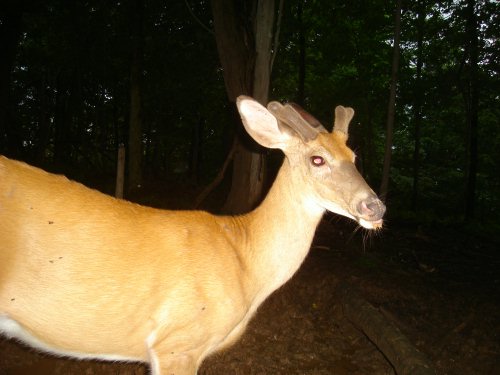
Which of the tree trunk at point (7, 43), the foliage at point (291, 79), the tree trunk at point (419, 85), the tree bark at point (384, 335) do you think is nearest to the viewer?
the tree bark at point (384, 335)

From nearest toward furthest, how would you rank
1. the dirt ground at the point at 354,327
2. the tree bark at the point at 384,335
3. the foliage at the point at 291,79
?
the tree bark at the point at 384,335, the dirt ground at the point at 354,327, the foliage at the point at 291,79

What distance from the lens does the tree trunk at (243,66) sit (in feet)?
25.5

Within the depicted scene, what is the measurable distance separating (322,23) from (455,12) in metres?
5.40

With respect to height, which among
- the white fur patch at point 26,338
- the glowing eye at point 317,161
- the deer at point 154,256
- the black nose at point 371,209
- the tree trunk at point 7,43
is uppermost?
the tree trunk at point 7,43

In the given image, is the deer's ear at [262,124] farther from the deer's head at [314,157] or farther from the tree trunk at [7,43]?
the tree trunk at [7,43]

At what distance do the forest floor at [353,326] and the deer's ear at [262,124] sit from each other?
2144 millimetres

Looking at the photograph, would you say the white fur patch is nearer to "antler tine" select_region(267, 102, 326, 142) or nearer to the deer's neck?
the deer's neck

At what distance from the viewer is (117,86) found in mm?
22000

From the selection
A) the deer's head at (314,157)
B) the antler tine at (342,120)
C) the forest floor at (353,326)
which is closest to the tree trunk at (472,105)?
the forest floor at (353,326)

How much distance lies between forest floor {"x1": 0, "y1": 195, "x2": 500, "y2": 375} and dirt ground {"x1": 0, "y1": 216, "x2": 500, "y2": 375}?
0.01 meters

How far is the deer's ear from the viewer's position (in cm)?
350

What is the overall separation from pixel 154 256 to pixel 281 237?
1147 mm

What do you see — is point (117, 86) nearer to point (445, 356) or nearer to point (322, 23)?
point (322, 23)

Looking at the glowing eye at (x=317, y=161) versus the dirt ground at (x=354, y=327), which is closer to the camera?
the glowing eye at (x=317, y=161)
